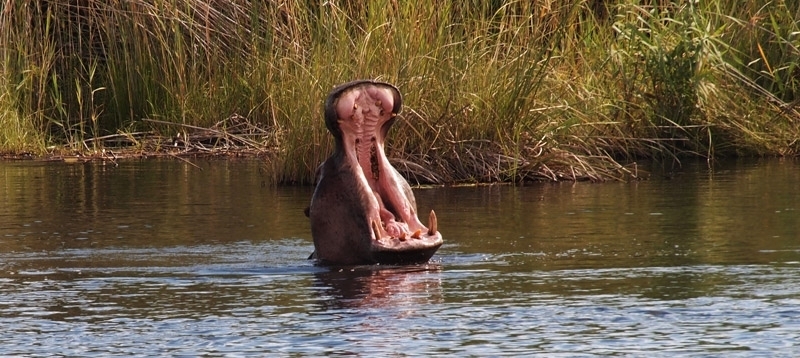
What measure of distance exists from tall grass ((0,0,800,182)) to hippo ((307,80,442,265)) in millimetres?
3251

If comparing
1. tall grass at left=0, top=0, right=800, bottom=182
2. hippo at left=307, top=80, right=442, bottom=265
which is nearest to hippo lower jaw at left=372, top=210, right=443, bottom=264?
hippo at left=307, top=80, right=442, bottom=265

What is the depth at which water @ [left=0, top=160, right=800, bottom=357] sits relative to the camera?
15.5 ft

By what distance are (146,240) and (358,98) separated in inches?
70.4

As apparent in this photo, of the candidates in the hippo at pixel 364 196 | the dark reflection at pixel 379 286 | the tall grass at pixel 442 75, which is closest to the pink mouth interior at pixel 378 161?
the hippo at pixel 364 196

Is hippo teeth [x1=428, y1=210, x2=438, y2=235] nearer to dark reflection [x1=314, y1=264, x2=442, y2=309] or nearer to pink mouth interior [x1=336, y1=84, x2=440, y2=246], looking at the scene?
pink mouth interior [x1=336, y1=84, x2=440, y2=246]

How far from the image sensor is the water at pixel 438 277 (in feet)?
15.5

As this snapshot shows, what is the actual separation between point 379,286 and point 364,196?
600 mm

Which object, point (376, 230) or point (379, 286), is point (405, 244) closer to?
point (376, 230)

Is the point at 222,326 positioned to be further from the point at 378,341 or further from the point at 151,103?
the point at 151,103

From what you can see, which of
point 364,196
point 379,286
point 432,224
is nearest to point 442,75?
point 364,196

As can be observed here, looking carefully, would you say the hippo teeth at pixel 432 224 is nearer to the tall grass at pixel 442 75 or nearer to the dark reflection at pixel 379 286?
the dark reflection at pixel 379 286

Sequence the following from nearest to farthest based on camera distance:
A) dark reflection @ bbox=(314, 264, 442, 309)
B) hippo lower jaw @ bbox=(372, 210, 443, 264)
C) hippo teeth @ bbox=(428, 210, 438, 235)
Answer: dark reflection @ bbox=(314, 264, 442, 309) < hippo teeth @ bbox=(428, 210, 438, 235) < hippo lower jaw @ bbox=(372, 210, 443, 264)

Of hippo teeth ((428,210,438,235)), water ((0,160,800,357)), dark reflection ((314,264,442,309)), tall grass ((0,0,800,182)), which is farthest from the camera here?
tall grass ((0,0,800,182))

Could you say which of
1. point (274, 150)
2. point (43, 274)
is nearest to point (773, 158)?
point (274, 150)
